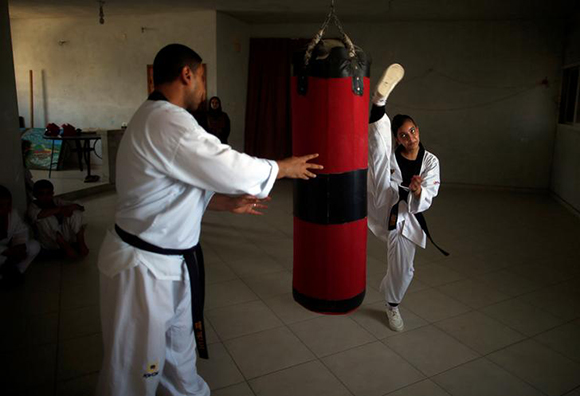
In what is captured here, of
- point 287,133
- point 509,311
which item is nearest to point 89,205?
point 287,133

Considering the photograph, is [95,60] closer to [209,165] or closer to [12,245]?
[12,245]

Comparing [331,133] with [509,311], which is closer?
[331,133]

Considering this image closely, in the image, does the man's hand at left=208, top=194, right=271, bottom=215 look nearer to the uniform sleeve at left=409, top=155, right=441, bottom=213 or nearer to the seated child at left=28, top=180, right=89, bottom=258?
the uniform sleeve at left=409, top=155, right=441, bottom=213

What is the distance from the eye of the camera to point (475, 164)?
702cm

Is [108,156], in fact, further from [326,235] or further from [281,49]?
[326,235]

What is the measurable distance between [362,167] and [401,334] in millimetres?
1127

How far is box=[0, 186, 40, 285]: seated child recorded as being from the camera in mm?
3107

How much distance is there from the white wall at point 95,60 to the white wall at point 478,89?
1615mm

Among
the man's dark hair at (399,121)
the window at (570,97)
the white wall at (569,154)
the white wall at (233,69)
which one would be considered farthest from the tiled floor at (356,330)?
the white wall at (233,69)

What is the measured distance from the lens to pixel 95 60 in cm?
732

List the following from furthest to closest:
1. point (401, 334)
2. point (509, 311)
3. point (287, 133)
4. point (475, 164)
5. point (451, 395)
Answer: point (287, 133), point (475, 164), point (509, 311), point (401, 334), point (451, 395)

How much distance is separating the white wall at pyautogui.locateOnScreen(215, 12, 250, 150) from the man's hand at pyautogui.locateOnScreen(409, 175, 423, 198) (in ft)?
15.7

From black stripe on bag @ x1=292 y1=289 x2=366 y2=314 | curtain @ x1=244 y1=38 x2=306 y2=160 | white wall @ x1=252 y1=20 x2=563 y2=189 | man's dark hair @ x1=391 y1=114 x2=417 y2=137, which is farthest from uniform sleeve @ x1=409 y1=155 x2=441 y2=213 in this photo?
curtain @ x1=244 y1=38 x2=306 y2=160

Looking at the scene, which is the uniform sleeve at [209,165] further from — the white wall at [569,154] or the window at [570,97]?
the window at [570,97]
